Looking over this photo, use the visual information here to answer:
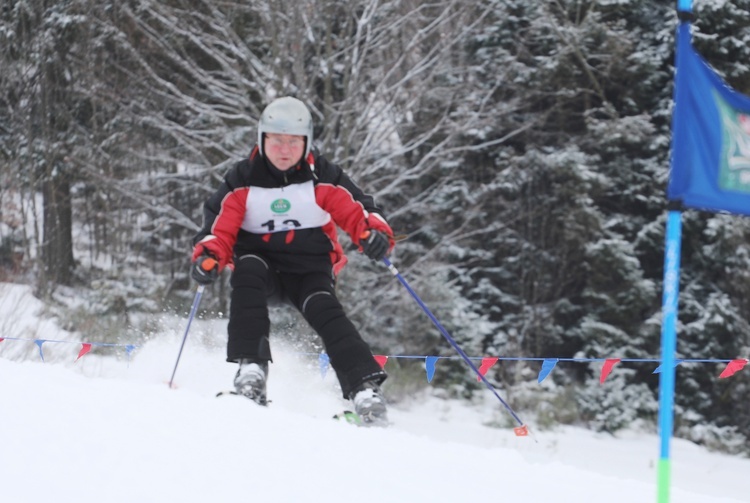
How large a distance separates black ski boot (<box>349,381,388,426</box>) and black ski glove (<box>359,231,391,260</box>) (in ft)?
2.19

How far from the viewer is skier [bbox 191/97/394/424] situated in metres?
4.11

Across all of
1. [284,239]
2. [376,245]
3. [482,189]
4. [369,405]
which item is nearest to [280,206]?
[284,239]

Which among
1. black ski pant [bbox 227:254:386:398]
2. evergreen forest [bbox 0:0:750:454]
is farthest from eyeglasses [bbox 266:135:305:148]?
evergreen forest [bbox 0:0:750:454]

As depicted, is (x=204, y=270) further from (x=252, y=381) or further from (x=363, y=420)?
(x=363, y=420)

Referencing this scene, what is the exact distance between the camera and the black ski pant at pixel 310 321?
13.2ft

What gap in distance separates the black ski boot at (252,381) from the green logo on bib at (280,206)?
2.65ft

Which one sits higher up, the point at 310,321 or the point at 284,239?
the point at 284,239

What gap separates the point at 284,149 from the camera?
4.29 m

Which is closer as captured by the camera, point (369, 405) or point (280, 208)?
point (369, 405)

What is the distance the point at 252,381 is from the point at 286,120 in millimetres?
1317

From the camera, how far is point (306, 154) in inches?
172

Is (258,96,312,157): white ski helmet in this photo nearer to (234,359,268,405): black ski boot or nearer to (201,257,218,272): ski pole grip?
(201,257,218,272): ski pole grip

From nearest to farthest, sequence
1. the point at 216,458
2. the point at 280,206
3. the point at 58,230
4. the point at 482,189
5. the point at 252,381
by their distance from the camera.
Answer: the point at 216,458 < the point at 252,381 < the point at 280,206 < the point at 482,189 < the point at 58,230

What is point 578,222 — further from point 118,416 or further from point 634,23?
point 118,416
